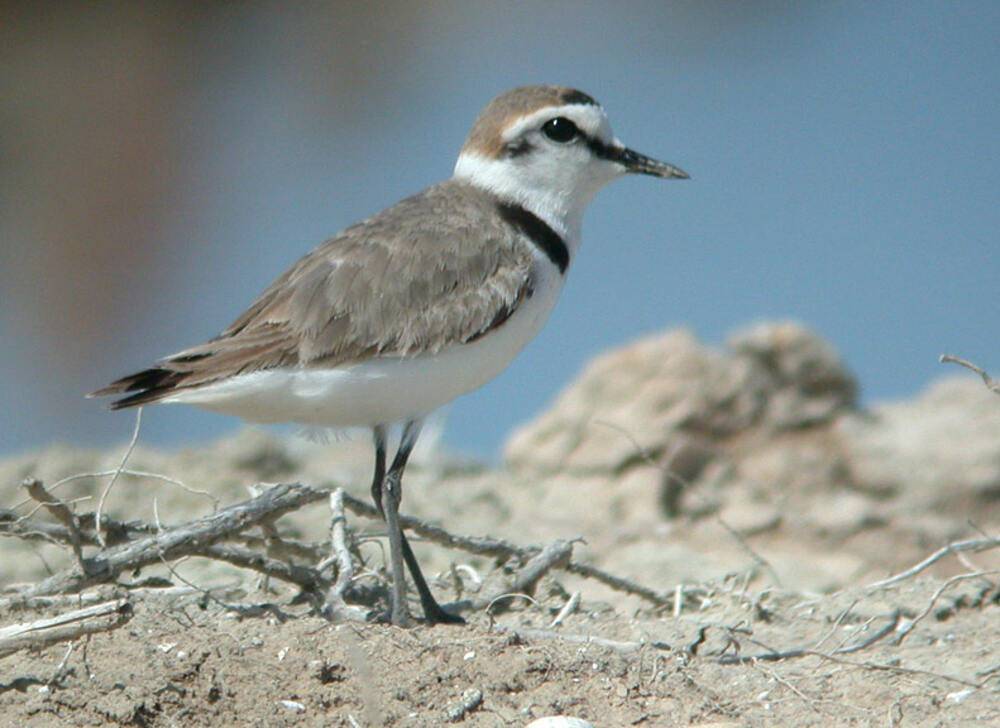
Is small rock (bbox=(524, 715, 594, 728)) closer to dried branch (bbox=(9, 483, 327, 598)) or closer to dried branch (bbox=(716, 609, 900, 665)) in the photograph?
dried branch (bbox=(716, 609, 900, 665))

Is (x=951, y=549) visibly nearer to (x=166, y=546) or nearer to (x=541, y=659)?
(x=541, y=659)

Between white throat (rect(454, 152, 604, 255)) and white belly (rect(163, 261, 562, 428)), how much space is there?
1.47ft

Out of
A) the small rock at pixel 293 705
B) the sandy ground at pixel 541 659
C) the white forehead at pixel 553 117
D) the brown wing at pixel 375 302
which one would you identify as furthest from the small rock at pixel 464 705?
the white forehead at pixel 553 117

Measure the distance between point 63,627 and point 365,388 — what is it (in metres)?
1.18

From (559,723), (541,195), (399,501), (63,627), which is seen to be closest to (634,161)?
(541,195)

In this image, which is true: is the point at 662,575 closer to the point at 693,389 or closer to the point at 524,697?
the point at 693,389

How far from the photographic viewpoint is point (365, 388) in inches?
163

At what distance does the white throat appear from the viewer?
4.72 metres

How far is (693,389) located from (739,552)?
805 mm

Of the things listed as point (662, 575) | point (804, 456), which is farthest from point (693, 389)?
point (662, 575)

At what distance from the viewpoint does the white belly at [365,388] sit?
4090 millimetres

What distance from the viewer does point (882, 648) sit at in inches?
164

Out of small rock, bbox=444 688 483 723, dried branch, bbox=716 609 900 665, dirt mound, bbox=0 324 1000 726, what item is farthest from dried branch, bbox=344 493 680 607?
small rock, bbox=444 688 483 723

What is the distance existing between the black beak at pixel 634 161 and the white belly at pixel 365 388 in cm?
73
